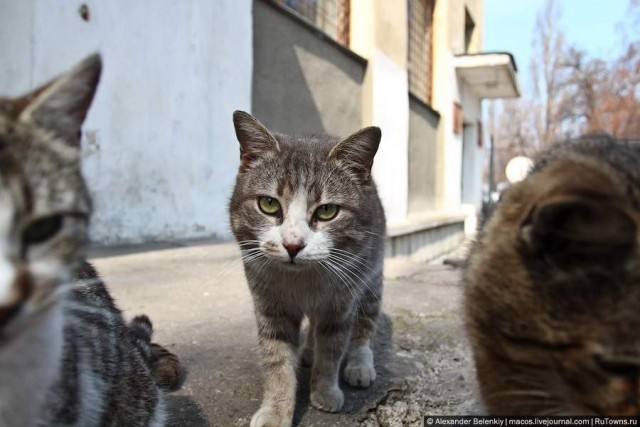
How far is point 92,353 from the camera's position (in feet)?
4.28

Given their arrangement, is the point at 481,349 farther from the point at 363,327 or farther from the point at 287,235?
the point at 363,327

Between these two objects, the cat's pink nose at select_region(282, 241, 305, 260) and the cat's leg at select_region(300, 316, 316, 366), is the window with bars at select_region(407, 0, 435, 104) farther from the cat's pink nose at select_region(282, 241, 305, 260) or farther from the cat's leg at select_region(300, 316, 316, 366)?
Result: the cat's pink nose at select_region(282, 241, 305, 260)

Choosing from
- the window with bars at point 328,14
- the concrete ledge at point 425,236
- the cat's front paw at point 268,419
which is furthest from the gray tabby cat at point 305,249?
the concrete ledge at point 425,236

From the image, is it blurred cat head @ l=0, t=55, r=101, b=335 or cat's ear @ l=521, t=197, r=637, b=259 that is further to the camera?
cat's ear @ l=521, t=197, r=637, b=259

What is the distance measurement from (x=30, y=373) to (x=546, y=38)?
66.6 ft

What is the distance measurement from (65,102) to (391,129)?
325 inches

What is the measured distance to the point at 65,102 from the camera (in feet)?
3.64

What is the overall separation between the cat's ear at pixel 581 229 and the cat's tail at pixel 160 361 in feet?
4.63

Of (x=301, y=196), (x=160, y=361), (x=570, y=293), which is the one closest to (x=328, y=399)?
(x=160, y=361)

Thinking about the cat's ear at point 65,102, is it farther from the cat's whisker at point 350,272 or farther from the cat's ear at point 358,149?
the cat's ear at point 358,149

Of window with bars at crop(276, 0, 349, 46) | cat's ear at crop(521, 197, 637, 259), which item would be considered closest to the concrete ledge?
window with bars at crop(276, 0, 349, 46)

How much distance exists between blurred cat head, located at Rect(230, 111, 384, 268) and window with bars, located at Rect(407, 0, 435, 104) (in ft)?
28.3

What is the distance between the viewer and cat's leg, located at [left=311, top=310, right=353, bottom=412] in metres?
2.07

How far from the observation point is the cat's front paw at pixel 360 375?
2285mm
